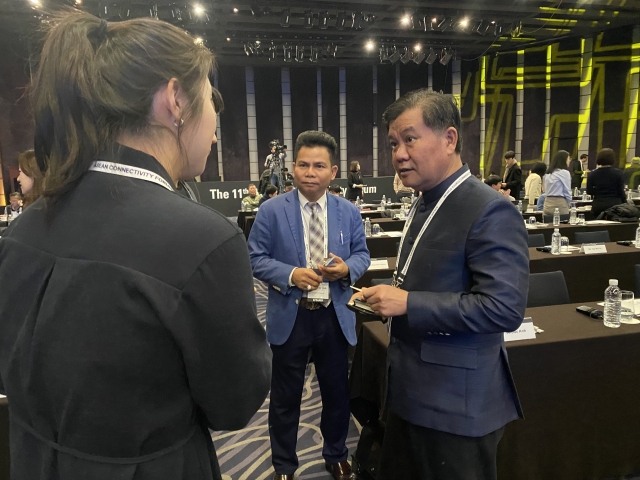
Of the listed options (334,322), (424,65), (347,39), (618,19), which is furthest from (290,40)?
(334,322)

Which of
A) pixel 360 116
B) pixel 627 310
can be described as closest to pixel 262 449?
pixel 627 310

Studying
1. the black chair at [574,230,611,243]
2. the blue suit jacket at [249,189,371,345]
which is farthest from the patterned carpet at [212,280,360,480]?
the black chair at [574,230,611,243]

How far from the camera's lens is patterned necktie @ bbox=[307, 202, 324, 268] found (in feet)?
6.73

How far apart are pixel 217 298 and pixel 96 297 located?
0.17 meters

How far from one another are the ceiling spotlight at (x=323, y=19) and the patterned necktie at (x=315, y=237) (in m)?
7.06

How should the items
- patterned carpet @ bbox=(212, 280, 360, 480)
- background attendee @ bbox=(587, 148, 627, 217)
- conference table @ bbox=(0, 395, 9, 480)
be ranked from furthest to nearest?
background attendee @ bbox=(587, 148, 627, 217)
patterned carpet @ bbox=(212, 280, 360, 480)
conference table @ bbox=(0, 395, 9, 480)

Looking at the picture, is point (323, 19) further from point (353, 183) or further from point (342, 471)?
point (342, 471)

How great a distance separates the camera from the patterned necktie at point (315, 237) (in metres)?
2.05

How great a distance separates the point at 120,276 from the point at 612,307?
2170 millimetres

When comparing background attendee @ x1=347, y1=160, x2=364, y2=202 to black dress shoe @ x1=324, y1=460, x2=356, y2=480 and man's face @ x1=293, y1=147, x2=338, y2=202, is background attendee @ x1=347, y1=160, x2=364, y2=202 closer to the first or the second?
man's face @ x1=293, y1=147, x2=338, y2=202

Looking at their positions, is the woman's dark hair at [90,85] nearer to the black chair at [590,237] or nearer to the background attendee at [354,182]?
the black chair at [590,237]

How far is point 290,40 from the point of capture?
32.2 feet

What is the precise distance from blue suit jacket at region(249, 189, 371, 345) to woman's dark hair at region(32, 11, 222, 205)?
1260mm

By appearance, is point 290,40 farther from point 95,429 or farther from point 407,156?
point 95,429
